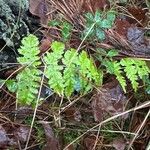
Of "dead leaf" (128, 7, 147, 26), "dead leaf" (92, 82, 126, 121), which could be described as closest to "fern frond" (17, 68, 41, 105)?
"dead leaf" (92, 82, 126, 121)

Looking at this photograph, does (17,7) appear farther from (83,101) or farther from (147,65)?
(147,65)

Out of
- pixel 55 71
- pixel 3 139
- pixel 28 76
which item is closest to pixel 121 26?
pixel 55 71

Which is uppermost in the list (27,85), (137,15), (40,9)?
(40,9)

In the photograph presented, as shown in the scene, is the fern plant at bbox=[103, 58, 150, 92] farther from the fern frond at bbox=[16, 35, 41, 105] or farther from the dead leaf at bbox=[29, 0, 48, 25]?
the dead leaf at bbox=[29, 0, 48, 25]

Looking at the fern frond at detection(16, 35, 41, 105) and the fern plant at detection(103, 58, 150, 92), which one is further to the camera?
the fern plant at detection(103, 58, 150, 92)

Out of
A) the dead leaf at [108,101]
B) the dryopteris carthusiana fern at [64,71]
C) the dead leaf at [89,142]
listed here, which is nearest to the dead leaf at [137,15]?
the dryopteris carthusiana fern at [64,71]

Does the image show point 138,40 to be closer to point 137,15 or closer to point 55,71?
point 137,15
